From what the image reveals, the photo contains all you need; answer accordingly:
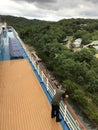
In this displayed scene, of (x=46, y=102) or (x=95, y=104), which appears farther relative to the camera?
(x=95, y=104)

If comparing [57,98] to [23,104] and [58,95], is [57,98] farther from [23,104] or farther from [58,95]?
[23,104]

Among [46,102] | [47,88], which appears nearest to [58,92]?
[46,102]

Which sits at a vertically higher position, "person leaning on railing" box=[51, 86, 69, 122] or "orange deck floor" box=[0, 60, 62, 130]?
"person leaning on railing" box=[51, 86, 69, 122]

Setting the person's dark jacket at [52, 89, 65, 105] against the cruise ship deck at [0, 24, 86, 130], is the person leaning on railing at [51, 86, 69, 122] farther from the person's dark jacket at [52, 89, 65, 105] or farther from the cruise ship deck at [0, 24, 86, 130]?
the cruise ship deck at [0, 24, 86, 130]

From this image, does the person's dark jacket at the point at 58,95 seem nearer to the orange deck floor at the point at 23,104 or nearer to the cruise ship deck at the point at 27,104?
the cruise ship deck at the point at 27,104

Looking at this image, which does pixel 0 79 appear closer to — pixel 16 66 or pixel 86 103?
pixel 16 66

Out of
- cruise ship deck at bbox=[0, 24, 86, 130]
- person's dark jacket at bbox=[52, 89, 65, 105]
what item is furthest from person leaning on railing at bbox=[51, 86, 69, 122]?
cruise ship deck at bbox=[0, 24, 86, 130]

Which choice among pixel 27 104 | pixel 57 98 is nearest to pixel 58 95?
pixel 57 98
